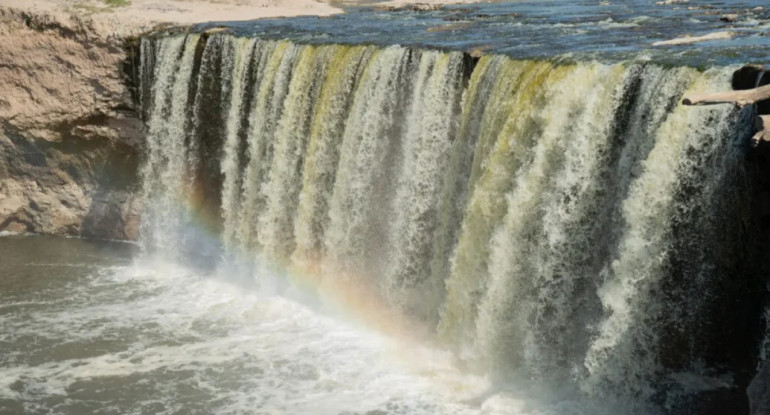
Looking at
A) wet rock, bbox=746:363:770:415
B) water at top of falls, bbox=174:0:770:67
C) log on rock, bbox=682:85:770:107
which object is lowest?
wet rock, bbox=746:363:770:415

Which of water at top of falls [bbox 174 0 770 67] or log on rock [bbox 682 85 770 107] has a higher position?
log on rock [bbox 682 85 770 107]

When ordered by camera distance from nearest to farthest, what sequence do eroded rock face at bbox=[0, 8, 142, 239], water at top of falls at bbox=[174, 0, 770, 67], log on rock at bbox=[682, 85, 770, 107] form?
log on rock at bbox=[682, 85, 770, 107]
water at top of falls at bbox=[174, 0, 770, 67]
eroded rock face at bbox=[0, 8, 142, 239]

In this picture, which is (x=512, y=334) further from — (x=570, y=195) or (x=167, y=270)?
(x=167, y=270)

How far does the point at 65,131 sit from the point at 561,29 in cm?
817

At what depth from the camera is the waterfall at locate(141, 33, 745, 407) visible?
8211mm

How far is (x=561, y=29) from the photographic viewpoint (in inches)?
585

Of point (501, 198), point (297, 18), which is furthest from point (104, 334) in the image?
point (297, 18)

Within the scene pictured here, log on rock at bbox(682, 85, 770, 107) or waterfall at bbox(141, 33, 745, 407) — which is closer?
log on rock at bbox(682, 85, 770, 107)

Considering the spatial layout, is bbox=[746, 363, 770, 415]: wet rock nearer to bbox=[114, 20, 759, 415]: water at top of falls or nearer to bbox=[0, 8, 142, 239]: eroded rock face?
bbox=[114, 20, 759, 415]: water at top of falls

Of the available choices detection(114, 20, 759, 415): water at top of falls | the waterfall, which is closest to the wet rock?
detection(114, 20, 759, 415): water at top of falls

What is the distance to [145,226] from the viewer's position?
51.1 feet

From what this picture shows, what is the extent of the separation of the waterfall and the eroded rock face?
60 cm

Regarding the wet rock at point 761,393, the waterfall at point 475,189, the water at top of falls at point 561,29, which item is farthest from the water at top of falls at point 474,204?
the water at top of falls at point 561,29

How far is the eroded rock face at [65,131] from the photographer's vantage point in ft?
49.8
